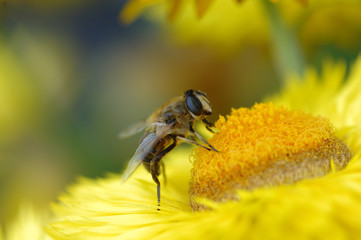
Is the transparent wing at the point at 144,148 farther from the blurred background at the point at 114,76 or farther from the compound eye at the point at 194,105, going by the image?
the blurred background at the point at 114,76

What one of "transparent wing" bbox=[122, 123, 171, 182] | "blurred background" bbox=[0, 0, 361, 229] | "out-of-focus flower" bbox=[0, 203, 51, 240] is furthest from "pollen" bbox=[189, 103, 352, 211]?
"blurred background" bbox=[0, 0, 361, 229]

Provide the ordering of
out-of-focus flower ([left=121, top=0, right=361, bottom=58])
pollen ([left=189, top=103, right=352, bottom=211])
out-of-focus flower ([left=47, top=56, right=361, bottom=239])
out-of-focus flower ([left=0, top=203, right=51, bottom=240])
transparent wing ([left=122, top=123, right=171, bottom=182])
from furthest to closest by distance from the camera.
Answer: out-of-focus flower ([left=121, top=0, right=361, bottom=58]), out-of-focus flower ([left=0, top=203, right=51, bottom=240]), transparent wing ([left=122, top=123, right=171, bottom=182]), pollen ([left=189, top=103, right=352, bottom=211]), out-of-focus flower ([left=47, top=56, right=361, bottom=239])

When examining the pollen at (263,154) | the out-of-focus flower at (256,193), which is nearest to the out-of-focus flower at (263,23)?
the out-of-focus flower at (256,193)

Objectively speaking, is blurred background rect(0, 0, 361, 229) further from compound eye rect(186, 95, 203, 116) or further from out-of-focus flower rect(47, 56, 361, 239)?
compound eye rect(186, 95, 203, 116)

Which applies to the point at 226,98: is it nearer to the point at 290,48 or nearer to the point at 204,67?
the point at 204,67

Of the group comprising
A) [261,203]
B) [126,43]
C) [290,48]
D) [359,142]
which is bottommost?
[359,142]

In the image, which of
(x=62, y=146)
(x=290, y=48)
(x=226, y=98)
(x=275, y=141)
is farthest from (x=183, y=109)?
(x=62, y=146)

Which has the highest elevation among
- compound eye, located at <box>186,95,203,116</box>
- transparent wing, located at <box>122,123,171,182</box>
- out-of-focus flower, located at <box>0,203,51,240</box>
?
compound eye, located at <box>186,95,203,116</box>
